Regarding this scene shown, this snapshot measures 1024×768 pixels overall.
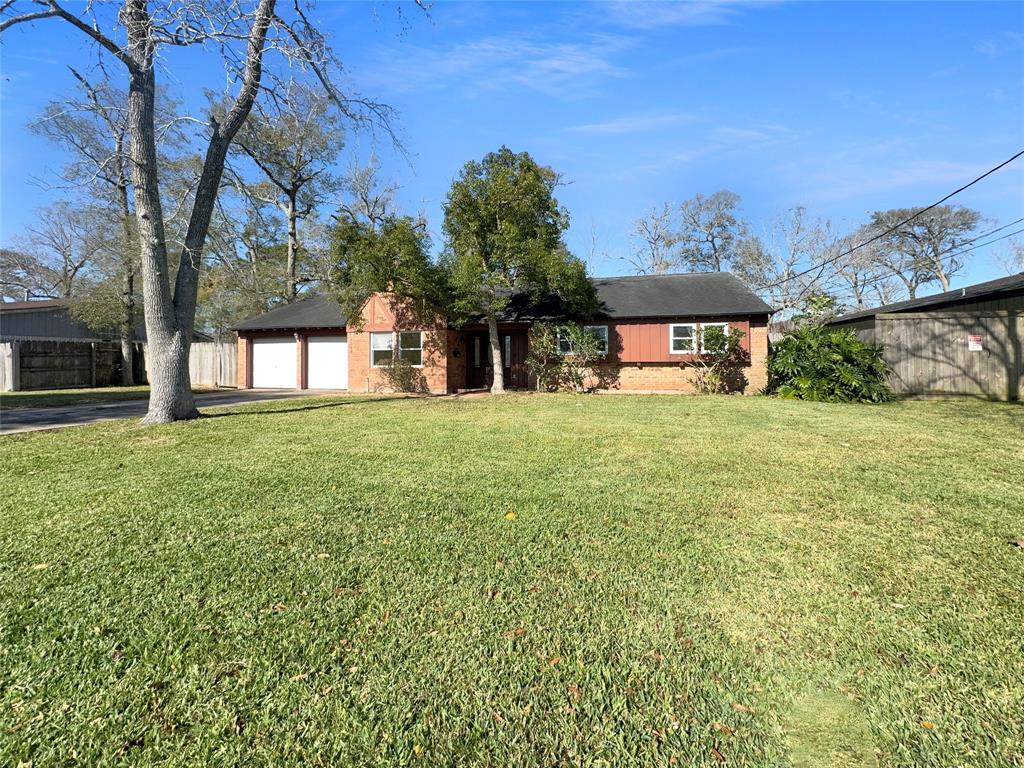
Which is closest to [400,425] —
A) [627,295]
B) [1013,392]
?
[627,295]

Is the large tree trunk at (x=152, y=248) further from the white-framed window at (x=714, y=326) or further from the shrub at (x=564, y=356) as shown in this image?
the white-framed window at (x=714, y=326)

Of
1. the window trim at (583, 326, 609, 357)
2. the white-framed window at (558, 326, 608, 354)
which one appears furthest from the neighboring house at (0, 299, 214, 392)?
the window trim at (583, 326, 609, 357)

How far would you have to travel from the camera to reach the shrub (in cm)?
1492

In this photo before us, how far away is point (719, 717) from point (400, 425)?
7.08m

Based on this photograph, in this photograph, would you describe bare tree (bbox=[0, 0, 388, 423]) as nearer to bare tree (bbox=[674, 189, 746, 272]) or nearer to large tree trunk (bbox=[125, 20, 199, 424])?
large tree trunk (bbox=[125, 20, 199, 424])

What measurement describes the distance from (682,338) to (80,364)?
2128 cm

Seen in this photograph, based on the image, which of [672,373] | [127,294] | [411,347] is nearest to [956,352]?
[672,373]

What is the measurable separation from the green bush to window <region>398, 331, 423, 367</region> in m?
10.6

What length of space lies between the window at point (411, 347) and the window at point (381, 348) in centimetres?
33

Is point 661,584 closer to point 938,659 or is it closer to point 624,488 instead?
point 938,659

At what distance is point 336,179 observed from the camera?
2677 cm

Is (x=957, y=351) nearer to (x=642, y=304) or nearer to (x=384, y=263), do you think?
(x=642, y=304)

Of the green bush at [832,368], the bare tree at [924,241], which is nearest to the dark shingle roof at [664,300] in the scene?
the green bush at [832,368]

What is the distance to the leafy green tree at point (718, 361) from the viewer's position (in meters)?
14.1
